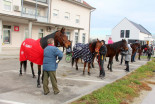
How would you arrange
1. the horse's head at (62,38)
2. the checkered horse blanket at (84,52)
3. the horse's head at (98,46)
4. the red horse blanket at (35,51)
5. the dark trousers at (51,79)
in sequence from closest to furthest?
the dark trousers at (51,79)
the horse's head at (62,38)
the red horse blanket at (35,51)
the horse's head at (98,46)
the checkered horse blanket at (84,52)

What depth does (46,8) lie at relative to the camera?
21359mm

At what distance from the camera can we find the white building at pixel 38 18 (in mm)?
15953

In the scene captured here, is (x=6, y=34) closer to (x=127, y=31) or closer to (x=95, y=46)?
(x=95, y=46)

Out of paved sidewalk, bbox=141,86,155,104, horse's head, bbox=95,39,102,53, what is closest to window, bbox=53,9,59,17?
horse's head, bbox=95,39,102,53

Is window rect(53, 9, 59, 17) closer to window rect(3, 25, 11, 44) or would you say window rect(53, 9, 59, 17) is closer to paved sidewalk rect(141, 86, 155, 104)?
window rect(3, 25, 11, 44)

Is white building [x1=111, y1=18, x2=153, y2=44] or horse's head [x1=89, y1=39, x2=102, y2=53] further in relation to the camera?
white building [x1=111, y1=18, x2=153, y2=44]

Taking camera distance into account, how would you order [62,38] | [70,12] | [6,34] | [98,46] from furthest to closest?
1. [70,12]
2. [6,34]
3. [98,46]
4. [62,38]

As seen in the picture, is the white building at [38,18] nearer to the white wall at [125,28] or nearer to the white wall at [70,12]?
the white wall at [70,12]

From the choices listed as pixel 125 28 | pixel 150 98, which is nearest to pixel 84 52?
pixel 150 98

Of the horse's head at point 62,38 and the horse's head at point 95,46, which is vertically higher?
the horse's head at point 62,38

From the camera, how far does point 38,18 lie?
1978 cm

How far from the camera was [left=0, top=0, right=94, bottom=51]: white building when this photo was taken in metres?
16.0

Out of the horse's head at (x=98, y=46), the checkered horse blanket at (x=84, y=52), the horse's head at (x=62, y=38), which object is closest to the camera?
the horse's head at (x=62, y=38)

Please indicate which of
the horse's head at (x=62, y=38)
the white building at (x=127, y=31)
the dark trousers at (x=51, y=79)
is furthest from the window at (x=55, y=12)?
the white building at (x=127, y=31)
